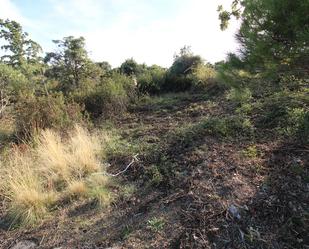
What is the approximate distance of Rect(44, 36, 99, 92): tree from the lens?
12.9 metres

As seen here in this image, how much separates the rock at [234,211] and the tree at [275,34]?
1536 millimetres

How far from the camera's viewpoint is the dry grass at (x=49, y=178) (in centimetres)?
403

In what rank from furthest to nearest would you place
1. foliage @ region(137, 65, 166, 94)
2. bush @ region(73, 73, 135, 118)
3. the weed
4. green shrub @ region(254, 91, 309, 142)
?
1. foliage @ region(137, 65, 166, 94)
2. bush @ region(73, 73, 135, 118)
3. green shrub @ region(254, 91, 309, 142)
4. the weed

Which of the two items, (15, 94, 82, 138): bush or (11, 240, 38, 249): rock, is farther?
(15, 94, 82, 138): bush

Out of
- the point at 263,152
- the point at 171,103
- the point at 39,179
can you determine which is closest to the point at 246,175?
the point at 263,152

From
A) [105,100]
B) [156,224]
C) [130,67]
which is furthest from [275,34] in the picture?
[130,67]

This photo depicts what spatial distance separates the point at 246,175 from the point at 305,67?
1.32 m

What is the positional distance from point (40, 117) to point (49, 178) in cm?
248

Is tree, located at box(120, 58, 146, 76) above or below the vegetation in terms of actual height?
above

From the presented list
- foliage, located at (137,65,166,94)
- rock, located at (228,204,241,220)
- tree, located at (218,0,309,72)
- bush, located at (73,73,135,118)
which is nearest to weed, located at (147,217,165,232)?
rock, located at (228,204,241,220)

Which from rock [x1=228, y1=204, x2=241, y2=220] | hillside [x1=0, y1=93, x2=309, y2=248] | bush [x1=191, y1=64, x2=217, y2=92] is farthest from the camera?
bush [x1=191, y1=64, x2=217, y2=92]

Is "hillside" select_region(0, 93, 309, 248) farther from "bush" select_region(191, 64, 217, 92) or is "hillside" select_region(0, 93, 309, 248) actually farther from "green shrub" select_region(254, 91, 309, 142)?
"bush" select_region(191, 64, 217, 92)

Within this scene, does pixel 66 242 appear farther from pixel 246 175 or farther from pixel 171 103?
pixel 171 103

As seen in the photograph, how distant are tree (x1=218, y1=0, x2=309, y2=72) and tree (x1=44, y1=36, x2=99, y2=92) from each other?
9740 mm
